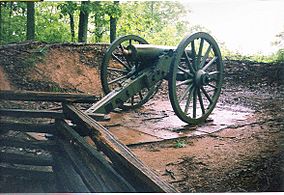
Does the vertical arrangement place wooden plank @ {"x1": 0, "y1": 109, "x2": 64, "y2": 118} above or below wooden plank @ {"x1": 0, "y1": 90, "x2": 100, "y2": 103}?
below

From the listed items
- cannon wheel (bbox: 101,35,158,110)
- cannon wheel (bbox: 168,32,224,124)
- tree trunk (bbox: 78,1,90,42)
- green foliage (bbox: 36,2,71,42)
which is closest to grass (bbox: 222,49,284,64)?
cannon wheel (bbox: 168,32,224,124)

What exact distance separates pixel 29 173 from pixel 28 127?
26cm

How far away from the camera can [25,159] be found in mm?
2287

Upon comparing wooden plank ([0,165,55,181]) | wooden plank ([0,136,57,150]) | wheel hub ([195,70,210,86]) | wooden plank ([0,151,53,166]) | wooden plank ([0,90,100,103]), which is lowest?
wooden plank ([0,165,55,181])

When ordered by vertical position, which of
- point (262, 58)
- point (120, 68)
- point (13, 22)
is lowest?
point (120, 68)

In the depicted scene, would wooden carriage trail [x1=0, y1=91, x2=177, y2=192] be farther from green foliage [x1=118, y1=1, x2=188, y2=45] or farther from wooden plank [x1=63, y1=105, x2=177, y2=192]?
green foliage [x1=118, y1=1, x2=188, y2=45]

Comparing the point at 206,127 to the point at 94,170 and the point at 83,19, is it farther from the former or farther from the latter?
the point at 94,170

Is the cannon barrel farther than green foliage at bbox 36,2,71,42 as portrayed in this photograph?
Yes

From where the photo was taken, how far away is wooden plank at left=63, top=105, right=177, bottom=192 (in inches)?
60.1

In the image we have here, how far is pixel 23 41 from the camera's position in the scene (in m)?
2.49

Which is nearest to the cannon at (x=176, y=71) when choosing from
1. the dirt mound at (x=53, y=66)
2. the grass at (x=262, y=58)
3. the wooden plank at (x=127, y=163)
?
the dirt mound at (x=53, y=66)

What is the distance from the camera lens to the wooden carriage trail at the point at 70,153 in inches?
66.0

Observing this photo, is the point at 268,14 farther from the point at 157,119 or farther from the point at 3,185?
the point at 3,185

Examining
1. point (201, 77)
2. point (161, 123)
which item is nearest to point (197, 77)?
point (201, 77)
